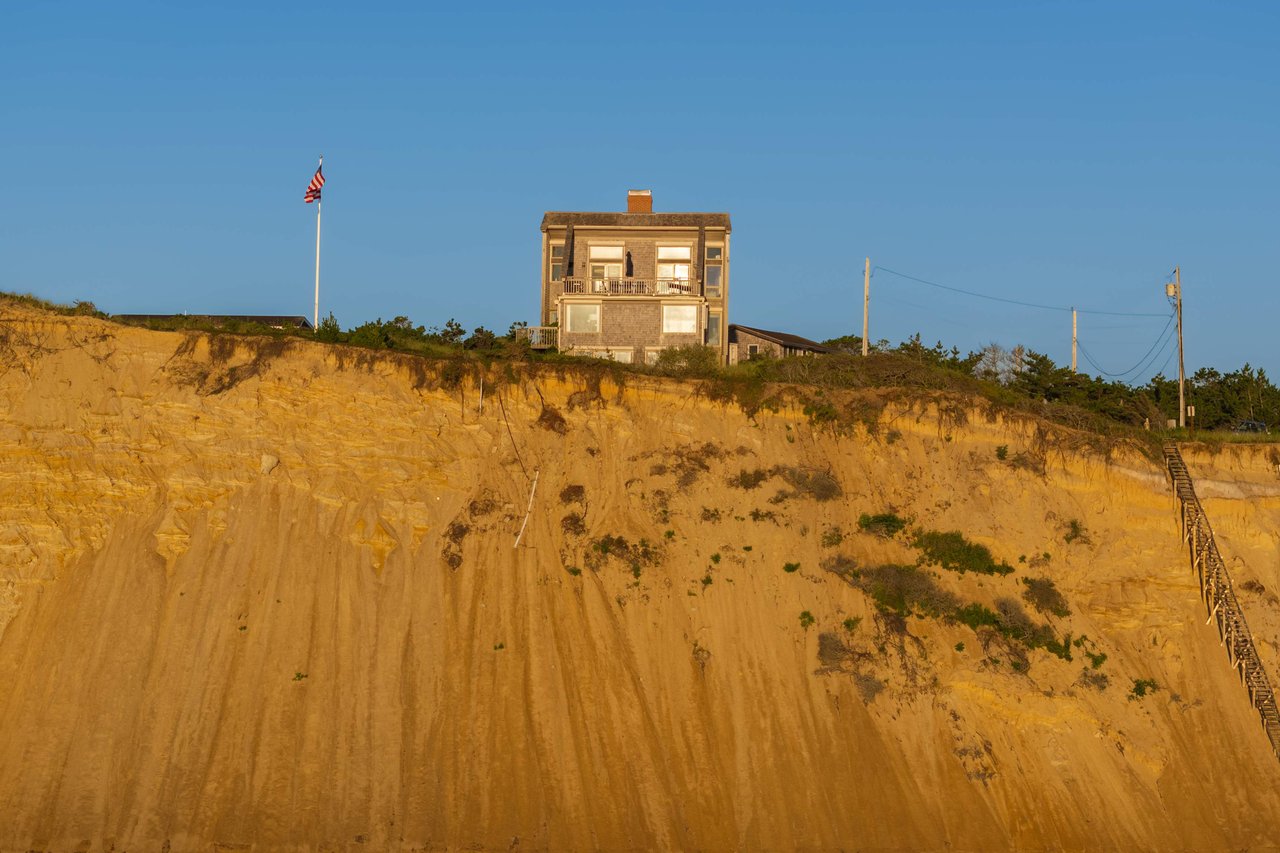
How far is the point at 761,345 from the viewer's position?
1865 inches

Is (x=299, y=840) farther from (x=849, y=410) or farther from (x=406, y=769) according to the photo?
(x=849, y=410)

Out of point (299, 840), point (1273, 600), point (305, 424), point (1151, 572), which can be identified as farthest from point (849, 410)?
point (299, 840)

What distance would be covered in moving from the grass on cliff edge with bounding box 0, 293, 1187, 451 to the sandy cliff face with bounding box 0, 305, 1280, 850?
1.71ft

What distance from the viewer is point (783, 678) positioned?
101 feet

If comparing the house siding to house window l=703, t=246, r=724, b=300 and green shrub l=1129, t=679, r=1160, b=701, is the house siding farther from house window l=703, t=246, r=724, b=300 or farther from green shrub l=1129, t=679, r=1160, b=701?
green shrub l=1129, t=679, r=1160, b=701

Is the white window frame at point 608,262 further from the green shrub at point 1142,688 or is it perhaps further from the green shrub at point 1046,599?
the green shrub at point 1142,688

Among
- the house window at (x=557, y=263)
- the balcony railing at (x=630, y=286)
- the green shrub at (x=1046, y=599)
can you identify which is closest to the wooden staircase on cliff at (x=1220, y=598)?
the green shrub at (x=1046, y=599)

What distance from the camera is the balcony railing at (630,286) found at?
144 ft

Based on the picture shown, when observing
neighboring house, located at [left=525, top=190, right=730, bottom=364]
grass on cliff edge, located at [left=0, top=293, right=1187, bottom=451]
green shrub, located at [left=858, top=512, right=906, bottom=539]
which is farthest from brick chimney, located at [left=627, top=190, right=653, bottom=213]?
green shrub, located at [left=858, top=512, right=906, bottom=539]

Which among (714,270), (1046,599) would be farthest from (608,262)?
(1046,599)

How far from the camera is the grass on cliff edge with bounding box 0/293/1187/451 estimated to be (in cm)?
3631

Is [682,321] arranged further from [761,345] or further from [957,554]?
[957,554]

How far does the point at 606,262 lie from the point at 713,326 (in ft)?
13.0

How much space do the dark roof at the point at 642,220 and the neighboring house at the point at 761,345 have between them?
3937 mm
